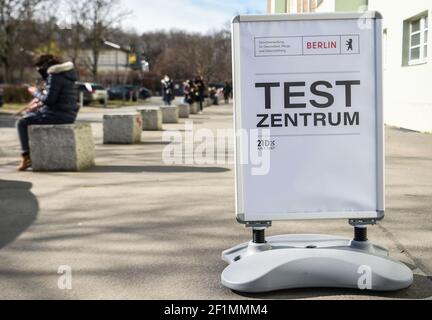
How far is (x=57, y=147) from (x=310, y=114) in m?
5.64

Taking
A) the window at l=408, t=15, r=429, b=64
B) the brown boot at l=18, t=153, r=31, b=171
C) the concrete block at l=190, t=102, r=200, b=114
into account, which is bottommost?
the brown boot at l=18, t=153, r=31, b=171

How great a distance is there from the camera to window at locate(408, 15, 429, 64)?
52.1 feet

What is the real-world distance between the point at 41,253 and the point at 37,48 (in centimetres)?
4675

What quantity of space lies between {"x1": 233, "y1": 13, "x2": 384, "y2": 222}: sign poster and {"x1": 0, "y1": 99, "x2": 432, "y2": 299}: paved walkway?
2.06 ft

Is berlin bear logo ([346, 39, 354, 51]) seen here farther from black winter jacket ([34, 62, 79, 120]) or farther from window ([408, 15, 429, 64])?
window ([408, 15, 429, 64])

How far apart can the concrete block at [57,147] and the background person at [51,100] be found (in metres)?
0.29

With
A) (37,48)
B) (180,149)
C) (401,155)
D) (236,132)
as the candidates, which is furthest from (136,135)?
(37,48)

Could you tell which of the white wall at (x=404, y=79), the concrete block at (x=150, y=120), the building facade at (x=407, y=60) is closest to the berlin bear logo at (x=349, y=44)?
the building facade at (x=407, y=60)

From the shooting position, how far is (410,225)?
5.39 meters

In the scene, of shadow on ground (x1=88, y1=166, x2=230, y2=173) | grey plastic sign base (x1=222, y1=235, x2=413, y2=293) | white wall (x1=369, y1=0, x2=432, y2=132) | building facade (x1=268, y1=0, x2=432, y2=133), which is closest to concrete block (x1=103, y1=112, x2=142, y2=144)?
shadow on ground (x1=88, y1=166, x2=230, y2=173)

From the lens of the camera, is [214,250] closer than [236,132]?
No

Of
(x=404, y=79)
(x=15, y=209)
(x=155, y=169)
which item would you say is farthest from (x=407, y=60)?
(x=15, y=209)
